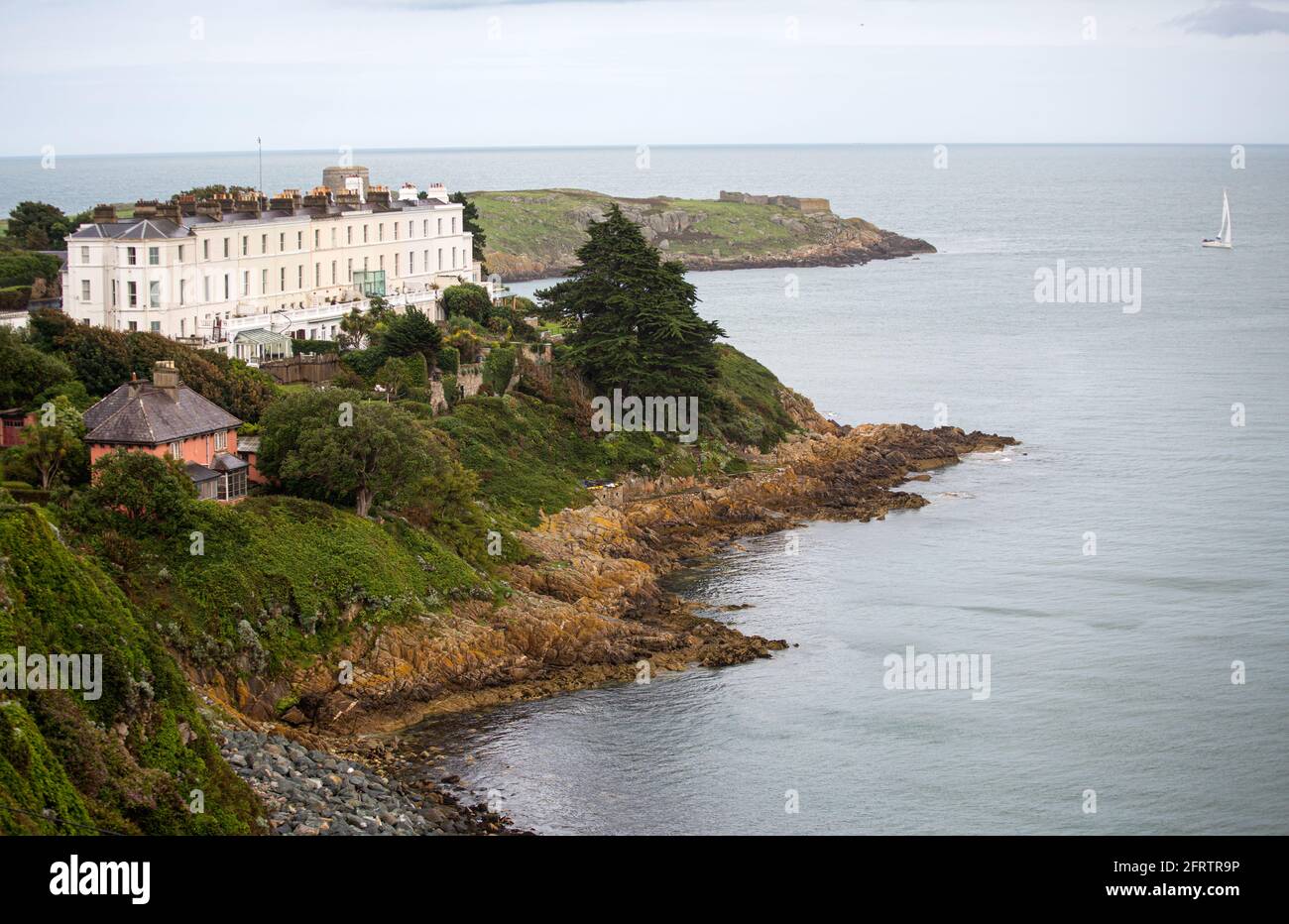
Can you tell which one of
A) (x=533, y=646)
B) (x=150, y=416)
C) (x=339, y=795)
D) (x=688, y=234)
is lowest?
(x=339, y=795)

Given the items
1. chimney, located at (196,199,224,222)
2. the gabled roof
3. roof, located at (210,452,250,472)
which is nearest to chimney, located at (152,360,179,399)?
roof, located at (210,452,250,472)

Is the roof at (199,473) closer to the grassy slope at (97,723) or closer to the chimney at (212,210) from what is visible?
the grassy slope at (97,723)

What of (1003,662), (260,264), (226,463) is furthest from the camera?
(260,264)

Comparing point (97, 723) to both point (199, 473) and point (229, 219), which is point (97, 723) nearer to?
point (199, 473)

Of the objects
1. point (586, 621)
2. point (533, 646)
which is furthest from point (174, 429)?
point (586, 621)

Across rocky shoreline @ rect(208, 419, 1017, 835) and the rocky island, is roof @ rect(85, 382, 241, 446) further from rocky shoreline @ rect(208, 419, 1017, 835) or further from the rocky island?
the rocky island

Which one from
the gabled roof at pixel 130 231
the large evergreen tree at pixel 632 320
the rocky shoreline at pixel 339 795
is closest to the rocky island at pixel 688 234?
the large evergreen tree at pixel 632 320

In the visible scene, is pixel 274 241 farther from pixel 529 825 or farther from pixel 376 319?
pixel 529 825
